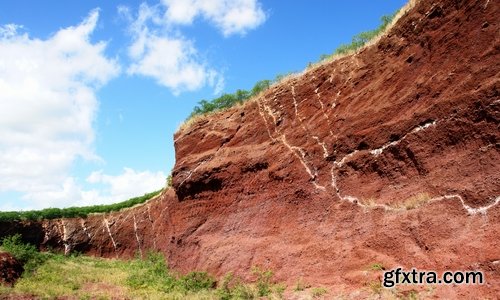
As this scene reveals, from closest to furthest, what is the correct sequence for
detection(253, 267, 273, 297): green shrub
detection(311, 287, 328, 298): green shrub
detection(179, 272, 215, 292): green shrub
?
detection(311, 287, 328, 298): green shrub → detection(253, 267, 273, 297): green shrub → detection(179, 272, 215, 292): green shrub

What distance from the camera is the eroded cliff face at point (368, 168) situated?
9.30 meters

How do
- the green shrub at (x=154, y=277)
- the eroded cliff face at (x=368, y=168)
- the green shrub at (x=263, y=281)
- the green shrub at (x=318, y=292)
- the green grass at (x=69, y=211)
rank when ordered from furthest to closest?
1. the green grass at (x=69, y=211)
2. the green shrub at (x=154, y=277)
3. the green shrub at (x=263, y=281)
4. the green shrub at (x=318, y=292)
5. the eroded cliff face at (x=368, y=168)

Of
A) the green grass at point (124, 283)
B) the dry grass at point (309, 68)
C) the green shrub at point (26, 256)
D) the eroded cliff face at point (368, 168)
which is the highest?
the dry grass at point (309, 68)

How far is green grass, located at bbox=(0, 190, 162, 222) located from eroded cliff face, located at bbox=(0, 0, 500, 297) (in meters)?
10.7

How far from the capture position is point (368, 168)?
1195 centimetres

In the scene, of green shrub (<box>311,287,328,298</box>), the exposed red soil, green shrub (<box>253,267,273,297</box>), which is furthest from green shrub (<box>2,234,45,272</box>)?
green shrub (<box>311,287,328,298</box>)

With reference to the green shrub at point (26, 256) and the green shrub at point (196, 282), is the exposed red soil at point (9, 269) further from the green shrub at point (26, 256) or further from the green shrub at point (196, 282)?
the green shrub at point (196, 282)

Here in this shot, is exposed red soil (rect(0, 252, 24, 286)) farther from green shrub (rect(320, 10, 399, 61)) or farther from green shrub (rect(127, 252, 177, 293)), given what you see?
green shrub (rect(320, 10, 399, 61))

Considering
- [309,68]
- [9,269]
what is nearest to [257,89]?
[309,68]

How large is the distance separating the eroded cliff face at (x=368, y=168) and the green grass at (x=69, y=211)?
10724mm

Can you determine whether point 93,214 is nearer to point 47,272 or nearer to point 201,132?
point 47,272

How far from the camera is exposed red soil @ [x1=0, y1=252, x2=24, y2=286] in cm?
1636

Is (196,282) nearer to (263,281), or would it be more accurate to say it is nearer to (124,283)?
(263,281)

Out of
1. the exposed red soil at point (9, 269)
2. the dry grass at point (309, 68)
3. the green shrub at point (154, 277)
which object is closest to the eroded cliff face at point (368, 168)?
the dry grass at point (309, 68)
